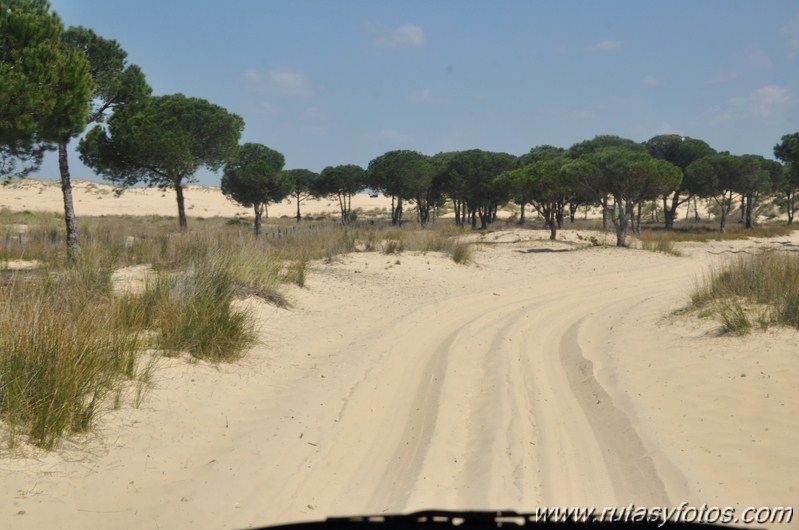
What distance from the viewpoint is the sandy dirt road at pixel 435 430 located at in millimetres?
4215

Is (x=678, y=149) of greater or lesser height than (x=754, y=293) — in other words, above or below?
above

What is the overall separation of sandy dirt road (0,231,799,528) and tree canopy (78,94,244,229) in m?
18.8

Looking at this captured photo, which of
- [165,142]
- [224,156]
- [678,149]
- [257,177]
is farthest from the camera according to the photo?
[678,149]

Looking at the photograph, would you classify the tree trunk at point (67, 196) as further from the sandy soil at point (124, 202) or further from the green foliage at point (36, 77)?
the sandy soil at point (124, 202)

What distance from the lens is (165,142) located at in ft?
88.5

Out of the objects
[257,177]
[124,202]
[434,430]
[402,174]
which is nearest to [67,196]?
[434,430]

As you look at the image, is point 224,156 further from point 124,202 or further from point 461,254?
point 124,202

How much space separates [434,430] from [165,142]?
24.6 metres

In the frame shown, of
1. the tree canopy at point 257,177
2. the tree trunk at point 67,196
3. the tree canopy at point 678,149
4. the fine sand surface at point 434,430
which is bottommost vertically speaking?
the fine sand surface at point 434,430

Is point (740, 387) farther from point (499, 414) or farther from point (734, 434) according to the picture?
point (499, 414)

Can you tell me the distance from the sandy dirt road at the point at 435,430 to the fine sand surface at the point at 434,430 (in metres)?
0.02

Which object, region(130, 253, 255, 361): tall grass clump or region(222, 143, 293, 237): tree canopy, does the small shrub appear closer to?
region(130, 253, 255, 361): tall grass clump

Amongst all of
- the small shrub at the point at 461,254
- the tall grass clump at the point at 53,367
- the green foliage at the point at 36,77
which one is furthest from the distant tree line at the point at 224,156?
the small shrub at the point at 461,254

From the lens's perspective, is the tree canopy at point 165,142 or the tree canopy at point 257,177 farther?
the tree canopy at point 257,177
